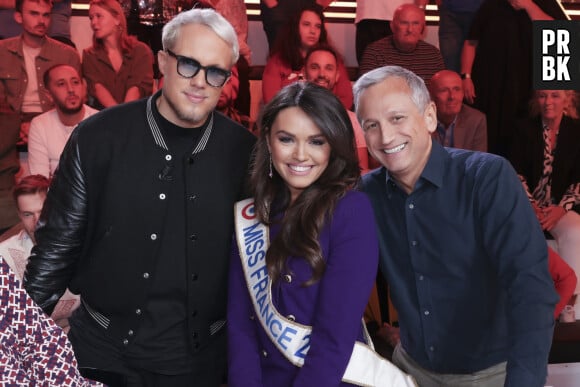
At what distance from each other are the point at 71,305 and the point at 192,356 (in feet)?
8.64

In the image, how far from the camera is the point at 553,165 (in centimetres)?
562

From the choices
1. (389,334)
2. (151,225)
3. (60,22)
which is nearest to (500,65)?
(389,334)

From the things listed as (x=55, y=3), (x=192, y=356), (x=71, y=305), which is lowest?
(x=71, y=305)

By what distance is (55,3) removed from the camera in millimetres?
4648

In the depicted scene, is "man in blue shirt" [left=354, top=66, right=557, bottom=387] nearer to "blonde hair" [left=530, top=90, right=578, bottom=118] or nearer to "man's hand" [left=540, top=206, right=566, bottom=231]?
"man's hand" [left=540, top=206, right=566, bottom=231]

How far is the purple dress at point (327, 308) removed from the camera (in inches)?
70.4

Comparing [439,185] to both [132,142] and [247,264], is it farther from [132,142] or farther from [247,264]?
[132,142]

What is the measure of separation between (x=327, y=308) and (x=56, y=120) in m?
3.23

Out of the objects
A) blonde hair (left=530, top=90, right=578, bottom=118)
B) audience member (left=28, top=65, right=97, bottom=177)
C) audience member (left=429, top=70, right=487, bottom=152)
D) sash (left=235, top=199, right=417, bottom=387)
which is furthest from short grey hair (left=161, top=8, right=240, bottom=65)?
blonde hair (left=530, top=90, right=578, bottom=118)

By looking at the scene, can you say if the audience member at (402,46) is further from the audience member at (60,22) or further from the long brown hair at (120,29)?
the audience member at (60,22)

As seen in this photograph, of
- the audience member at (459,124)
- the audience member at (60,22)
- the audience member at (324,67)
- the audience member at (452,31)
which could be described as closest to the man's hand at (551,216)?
the audience member at (459,124)

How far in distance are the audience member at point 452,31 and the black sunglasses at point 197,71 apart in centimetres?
375

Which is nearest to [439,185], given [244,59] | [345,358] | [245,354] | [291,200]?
[291,200]

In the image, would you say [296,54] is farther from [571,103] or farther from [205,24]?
[205,24]
